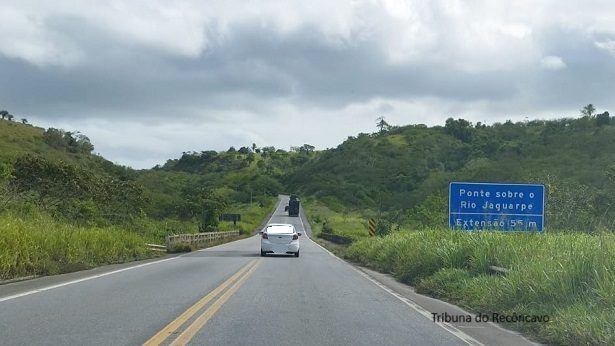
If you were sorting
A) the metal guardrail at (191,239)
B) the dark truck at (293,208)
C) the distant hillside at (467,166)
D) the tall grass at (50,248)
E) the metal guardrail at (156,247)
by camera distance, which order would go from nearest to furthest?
the tall grass at (50,248), the metal guardrail at (156,247), the metal guardrail at (191,239), the distant hillside at (467,166), the dark truck at (293,208)

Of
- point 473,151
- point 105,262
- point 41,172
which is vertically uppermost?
point 473,151

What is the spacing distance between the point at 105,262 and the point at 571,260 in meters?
18.5

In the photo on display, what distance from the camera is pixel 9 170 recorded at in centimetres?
3844

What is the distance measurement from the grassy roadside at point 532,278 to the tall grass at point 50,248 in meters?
10.8

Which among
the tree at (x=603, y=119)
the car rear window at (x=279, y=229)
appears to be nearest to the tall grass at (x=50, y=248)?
the car rear window at (x=279, y=229)

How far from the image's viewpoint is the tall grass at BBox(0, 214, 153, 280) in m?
18.5

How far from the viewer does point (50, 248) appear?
21391mm

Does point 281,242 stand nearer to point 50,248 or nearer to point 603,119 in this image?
point 50,248

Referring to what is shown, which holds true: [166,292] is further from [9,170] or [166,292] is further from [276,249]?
[9,170]

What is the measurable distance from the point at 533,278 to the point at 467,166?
8192 centimetres

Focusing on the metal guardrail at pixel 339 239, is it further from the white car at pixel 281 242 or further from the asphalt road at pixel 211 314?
the asphalt road at pixel 211 314

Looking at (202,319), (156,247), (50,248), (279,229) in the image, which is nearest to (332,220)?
(156,247)

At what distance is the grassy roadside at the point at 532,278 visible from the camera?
33.4 feet

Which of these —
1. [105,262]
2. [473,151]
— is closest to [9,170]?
[105,262]
